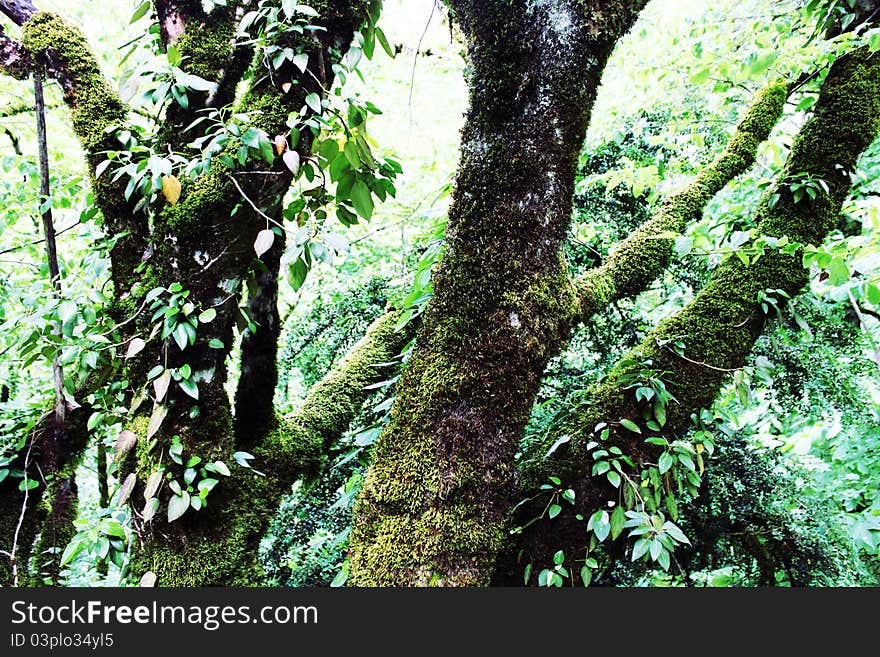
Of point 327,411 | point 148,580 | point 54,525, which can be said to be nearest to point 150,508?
point 148,580

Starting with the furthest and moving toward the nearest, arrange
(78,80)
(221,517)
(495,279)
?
(78,80) < (221,517) < (495,279)

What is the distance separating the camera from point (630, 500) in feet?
4.42

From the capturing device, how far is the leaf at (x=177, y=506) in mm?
1307

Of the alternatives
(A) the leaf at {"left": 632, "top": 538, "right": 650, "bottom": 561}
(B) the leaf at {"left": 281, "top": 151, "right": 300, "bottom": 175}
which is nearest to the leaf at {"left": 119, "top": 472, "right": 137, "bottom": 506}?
(B) the leaf at {"left": 281, "top": 151, "right": 300, "bottom": 175}

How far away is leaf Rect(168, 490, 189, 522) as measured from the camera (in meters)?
1.31

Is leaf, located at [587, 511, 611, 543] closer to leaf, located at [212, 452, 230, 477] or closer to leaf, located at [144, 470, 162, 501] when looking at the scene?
leaf, located at [212, 452, 230, 477]

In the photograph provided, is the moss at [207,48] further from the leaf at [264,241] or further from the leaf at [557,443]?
the leaf at [557,443]

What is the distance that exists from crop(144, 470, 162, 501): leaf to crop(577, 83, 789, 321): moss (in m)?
1.15

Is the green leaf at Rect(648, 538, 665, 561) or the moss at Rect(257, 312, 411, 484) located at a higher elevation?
the moss at Rect(257, 312, 411, 484)

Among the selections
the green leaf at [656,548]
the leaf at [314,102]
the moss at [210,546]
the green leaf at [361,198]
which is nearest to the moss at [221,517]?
the moss at [210,546]

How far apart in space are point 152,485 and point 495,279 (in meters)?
0.93

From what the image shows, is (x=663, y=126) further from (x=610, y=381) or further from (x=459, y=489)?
(x=459, y=489)

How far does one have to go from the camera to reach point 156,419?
1.35 metres

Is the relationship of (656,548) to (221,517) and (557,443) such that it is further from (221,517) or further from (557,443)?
(221,517)
